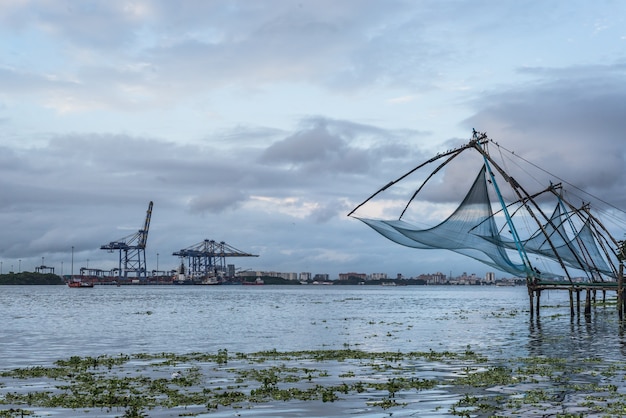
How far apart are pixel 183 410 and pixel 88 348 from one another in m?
20.3

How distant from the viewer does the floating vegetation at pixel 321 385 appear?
60.2 feet

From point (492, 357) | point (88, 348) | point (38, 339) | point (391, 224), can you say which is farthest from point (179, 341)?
point (492, 357)

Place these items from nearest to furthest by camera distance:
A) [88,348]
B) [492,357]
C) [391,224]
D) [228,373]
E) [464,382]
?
[464,382] → [228,373] → [492,357] → [88,348] → [391,224]

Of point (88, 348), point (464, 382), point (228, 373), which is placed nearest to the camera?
point (464, 382)

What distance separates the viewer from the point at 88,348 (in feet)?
120

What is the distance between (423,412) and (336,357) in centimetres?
1257

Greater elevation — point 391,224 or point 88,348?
point 391,224

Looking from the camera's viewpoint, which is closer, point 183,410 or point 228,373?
point 183,410

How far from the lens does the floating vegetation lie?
60.2 feet

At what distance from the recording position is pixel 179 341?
4075cm

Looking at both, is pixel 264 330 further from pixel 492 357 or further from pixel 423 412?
pixel 423 412

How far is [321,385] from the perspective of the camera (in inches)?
874

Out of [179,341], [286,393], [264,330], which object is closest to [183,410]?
[286,393]

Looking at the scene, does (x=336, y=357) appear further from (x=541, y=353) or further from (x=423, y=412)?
(x=423, y=412)
